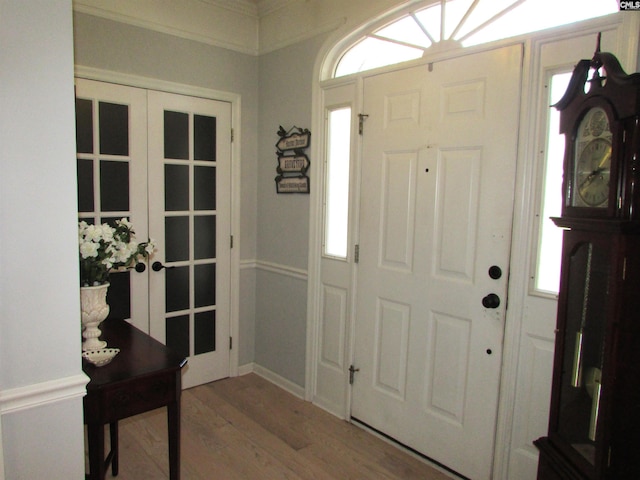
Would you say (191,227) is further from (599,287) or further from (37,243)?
(599,287)

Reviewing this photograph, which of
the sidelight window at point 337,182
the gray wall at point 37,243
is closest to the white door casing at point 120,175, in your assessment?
the sidelight window at point 337,182

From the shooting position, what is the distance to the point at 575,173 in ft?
5.24

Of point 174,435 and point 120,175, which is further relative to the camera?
point 120,175

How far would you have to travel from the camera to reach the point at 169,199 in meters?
3.23

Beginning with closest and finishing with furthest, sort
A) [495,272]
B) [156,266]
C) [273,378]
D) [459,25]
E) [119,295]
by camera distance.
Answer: [495,272] → [459,25] → [119,295] → [156,266] → [273,378]

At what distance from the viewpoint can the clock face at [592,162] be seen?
4.78 ft

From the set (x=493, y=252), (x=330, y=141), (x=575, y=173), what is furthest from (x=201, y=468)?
(x=575, y=173)

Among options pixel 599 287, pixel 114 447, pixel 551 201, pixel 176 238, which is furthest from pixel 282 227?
pixel 599 287

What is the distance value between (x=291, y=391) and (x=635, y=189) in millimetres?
2663

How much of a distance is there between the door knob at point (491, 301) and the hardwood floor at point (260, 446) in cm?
96

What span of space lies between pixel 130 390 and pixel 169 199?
1722mm

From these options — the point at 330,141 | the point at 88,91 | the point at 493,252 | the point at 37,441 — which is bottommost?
the point at 37,441

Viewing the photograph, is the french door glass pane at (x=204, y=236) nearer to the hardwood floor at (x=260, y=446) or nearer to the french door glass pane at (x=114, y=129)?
the french door glass pane at (x=114, y=129)

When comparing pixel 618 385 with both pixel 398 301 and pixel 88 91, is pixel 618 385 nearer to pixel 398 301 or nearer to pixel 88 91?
pixel 398 301
